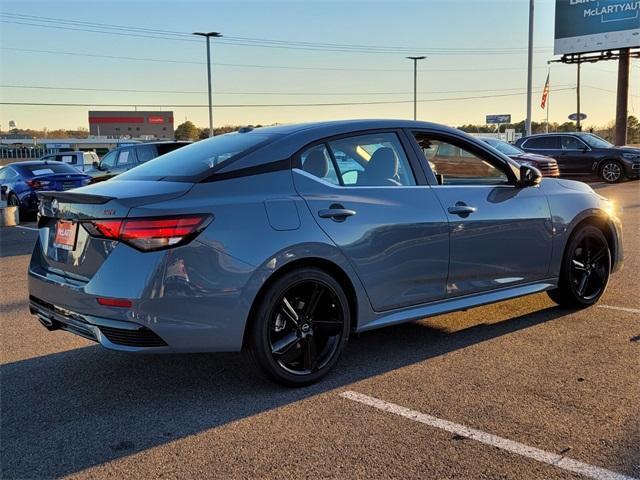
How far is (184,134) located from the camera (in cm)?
10756

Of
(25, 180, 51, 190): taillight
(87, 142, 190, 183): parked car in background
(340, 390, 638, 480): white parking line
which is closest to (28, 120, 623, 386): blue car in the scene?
(340, 390, 638, 480): white parking line

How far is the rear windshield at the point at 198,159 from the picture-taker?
3.96 meters

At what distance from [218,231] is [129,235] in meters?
0.48

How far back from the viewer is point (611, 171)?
20.0m

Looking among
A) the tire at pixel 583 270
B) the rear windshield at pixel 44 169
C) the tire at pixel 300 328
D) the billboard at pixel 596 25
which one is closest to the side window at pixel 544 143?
the rear windshield at pixel 44 169

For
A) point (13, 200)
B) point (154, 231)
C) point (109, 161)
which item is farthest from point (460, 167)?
point (109, 161)

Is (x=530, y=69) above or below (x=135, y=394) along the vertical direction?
above

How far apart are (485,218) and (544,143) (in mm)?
17248

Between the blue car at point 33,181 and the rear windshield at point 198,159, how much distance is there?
1089 cm

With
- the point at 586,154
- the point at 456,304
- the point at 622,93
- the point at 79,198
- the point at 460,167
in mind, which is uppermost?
the point at 622,93

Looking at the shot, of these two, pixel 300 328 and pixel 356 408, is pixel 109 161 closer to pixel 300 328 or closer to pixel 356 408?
pixel 300 328

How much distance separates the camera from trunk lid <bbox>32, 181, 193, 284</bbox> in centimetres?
355

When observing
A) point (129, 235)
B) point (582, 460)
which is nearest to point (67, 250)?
point (129, 235)

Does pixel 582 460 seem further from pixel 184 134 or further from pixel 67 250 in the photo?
pixel 184 134
